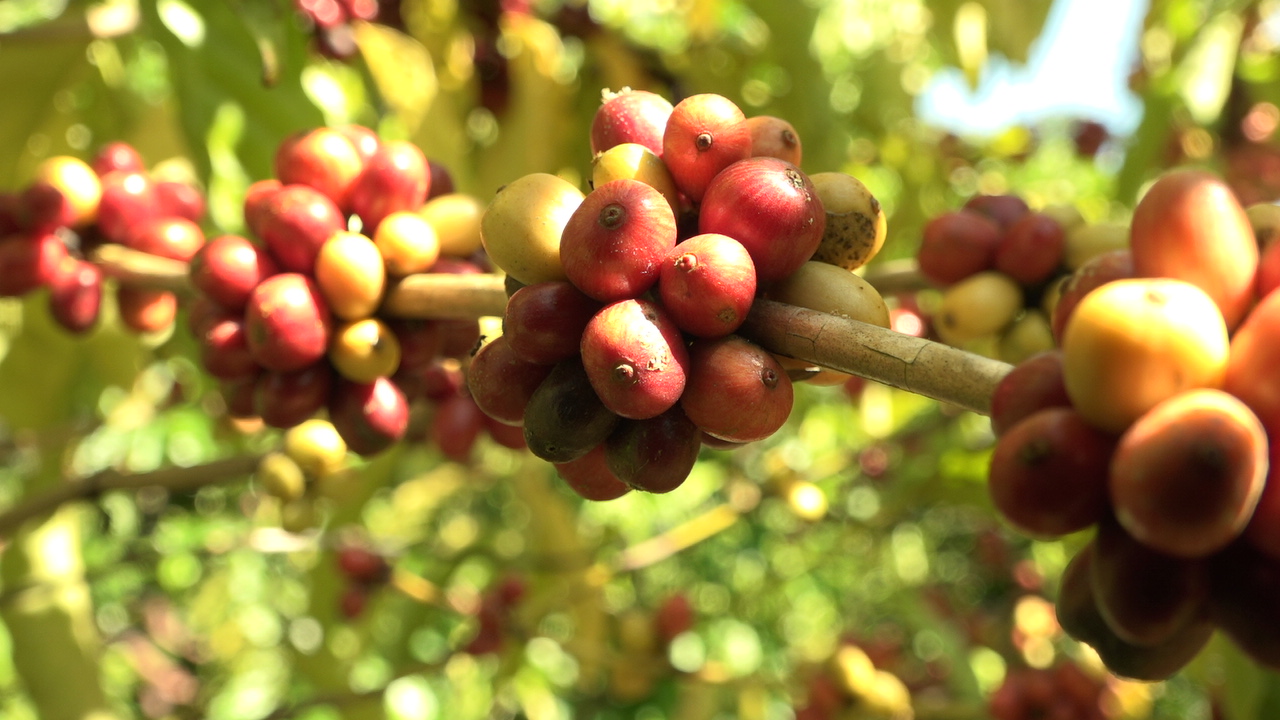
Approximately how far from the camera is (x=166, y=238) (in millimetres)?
2127

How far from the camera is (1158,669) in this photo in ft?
2.77

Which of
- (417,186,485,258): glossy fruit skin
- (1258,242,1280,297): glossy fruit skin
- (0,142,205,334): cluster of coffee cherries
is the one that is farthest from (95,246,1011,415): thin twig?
(0,142,205,334): cluster of coffee cherries

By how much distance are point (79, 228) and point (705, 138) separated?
175cm

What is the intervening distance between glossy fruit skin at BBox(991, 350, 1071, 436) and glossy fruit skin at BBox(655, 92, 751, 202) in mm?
542

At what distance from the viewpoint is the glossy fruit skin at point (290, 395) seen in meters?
1.74

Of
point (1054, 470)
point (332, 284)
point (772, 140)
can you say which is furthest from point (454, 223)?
point (1054, 470)

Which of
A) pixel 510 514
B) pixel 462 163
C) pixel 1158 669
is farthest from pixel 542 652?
pixel 1158 669

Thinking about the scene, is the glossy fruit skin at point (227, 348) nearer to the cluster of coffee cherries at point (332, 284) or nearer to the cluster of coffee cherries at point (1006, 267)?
the cluster of coffee cherries at point (332, 284)

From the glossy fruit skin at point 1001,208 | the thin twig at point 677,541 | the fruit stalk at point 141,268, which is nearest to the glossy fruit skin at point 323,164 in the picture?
the fruit stalk at point 141,268

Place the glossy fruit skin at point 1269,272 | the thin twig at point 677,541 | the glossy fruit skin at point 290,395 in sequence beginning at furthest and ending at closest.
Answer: the thin twig at point 677,541
the glossy fruit skin at point 290,395
the glossy fruit skin at point 1269,272

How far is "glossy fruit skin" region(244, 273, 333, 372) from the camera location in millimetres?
1634

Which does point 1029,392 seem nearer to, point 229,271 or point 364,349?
point 364,349

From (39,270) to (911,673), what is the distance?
4147 millimetres

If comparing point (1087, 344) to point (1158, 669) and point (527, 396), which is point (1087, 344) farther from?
point (527, 396)
